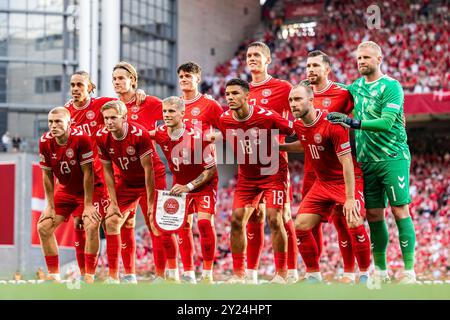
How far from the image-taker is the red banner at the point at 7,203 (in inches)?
966

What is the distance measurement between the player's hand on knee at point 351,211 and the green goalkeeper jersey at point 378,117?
545 millimetres

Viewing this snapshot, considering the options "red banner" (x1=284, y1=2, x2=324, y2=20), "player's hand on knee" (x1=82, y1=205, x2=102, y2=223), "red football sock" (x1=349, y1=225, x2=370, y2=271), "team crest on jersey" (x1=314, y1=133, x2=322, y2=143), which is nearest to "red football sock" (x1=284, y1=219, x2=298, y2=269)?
"red football sock" (x1=349, y1=225, x2=370, y2=271)

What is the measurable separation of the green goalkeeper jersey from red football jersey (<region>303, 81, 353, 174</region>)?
0.21 meters

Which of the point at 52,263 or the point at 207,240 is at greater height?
the point at 207,240

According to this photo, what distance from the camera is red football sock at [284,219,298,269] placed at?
963cm

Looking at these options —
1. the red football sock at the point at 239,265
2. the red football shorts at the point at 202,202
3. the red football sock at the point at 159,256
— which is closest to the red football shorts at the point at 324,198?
the red football sock at the point at 239,265

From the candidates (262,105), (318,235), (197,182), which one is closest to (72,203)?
(197,182)

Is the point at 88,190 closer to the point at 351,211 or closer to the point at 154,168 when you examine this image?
the point at 154,168

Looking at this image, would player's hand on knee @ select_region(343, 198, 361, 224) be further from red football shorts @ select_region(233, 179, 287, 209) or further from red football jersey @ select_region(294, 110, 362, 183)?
red football shorts @ select_region(233, 179, 287, 209)

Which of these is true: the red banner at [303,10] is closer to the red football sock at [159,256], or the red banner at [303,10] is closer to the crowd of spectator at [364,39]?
the crowd of spectator at [364,39]

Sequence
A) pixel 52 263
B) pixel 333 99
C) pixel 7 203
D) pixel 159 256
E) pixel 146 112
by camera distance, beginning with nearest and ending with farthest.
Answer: pixel 333 99
pixel 52 263
pixel 159 256
pixel 146 112
pixel 7 203

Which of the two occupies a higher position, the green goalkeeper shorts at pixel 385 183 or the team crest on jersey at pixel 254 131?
Result: the team crest on jersey at pixel 254 131

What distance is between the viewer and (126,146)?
9.65 m

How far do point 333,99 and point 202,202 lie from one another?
174cm
